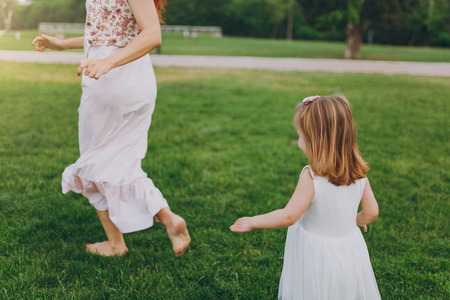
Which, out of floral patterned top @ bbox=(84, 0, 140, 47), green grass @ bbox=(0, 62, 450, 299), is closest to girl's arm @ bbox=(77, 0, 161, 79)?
floral patterned top @ bbox=(84, 0, 140, 47)

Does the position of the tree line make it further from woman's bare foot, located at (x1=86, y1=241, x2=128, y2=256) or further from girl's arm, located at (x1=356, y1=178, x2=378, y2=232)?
girl's arm, located at (x1=356, y1=178, x2=378, y2=232)

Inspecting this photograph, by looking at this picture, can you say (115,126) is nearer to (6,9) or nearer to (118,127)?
(118,127)

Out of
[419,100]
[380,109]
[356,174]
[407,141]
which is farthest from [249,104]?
[356,174]

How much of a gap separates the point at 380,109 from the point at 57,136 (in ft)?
17.4

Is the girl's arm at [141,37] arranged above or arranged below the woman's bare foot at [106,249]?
above

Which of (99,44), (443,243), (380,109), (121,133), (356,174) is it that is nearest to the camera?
(356,174)

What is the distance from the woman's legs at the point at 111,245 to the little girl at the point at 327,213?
3.67 ft

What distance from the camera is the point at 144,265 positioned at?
2547 millimetres

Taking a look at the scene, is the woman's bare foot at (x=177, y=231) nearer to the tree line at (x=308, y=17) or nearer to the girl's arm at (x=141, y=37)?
the girl's arm at (x=141, y=37)

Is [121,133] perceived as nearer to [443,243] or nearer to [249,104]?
[443,243]

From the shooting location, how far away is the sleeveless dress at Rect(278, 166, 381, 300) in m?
1.69

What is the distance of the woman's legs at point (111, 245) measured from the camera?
2531 mm

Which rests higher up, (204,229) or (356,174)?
(356,174)

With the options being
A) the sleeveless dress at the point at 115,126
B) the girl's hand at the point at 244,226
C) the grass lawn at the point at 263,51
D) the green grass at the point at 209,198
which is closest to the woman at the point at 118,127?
the sleeveless dress at the point at 115,126
